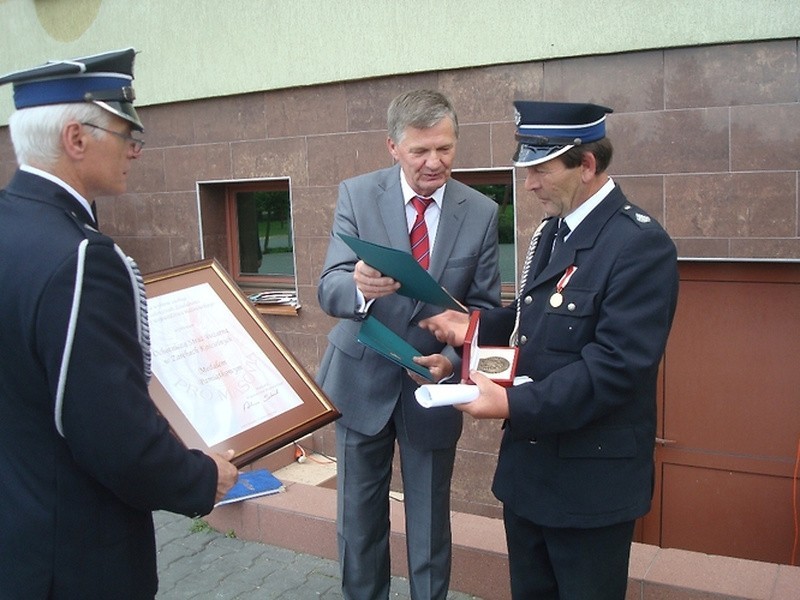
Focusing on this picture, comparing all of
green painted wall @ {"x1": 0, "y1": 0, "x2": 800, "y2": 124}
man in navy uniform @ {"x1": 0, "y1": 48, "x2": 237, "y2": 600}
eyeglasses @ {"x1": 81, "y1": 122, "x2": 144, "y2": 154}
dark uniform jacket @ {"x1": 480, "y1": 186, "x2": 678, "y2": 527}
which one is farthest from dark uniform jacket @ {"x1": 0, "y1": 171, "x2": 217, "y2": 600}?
green painted wall @ {"x1": 0, "y1": 0, "x2": 800, "y2": 124}

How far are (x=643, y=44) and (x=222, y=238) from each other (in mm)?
3611

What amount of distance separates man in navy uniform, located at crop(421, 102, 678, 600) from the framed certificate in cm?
56

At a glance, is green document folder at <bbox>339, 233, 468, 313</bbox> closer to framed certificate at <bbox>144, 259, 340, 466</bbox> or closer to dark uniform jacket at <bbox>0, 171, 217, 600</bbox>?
framed certificate at <bbox>144, 259, 340, 466</bbox>

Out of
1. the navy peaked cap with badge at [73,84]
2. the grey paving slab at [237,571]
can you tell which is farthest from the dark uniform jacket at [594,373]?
the grey paving slab at [237,571]

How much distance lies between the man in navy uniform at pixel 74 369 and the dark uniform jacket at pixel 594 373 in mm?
975

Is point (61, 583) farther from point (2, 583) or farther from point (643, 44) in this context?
point (643, 44)

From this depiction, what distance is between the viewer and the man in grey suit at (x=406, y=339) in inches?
118

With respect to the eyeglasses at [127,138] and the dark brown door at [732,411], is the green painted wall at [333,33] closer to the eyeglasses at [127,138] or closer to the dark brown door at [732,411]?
the dark brown door at [732,411]

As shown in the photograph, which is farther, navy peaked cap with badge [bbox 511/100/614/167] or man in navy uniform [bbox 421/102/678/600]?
navy peaked cap with badge [bbox 511/100/614/167]

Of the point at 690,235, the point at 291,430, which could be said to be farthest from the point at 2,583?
the point at 690,235

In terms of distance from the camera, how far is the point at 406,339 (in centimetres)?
306

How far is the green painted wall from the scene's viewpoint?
14.2ft

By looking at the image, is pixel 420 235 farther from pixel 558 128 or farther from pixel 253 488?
pixel 253 488

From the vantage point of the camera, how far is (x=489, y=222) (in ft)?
10.3
